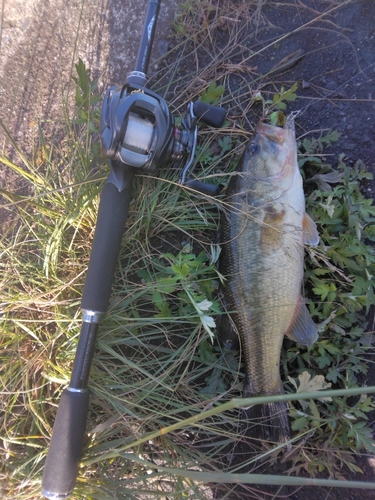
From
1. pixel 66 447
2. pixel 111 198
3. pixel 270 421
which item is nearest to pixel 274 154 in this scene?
pixel 111 198

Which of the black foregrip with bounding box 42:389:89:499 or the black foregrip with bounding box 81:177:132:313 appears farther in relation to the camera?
the black foregrip with bounding box 81:177:132:313

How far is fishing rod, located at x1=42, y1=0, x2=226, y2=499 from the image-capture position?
171cm

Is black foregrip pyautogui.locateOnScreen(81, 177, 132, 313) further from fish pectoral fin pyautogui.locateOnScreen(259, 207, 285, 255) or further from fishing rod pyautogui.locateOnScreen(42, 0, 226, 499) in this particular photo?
fish pectoral fin pyautogui.locateOnScreen(259, 207, 285, 255)

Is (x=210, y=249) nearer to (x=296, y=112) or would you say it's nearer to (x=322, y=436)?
(x=296, y=112)

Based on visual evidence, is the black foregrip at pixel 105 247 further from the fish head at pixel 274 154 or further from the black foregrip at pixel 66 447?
the fish head at pixel 274 154

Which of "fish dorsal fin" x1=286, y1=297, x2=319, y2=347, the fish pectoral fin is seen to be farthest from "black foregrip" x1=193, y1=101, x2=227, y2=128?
"fish dorsal fin" x1=286, y1=297, x2=319, y2=347

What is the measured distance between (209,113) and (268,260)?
919 millimetres

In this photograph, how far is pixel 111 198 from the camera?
73.9 inches

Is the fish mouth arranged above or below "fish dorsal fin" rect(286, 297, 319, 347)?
above

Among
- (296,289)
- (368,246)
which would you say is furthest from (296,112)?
(296,289)

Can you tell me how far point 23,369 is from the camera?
2127mm

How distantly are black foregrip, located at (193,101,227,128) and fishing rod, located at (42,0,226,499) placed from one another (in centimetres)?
14

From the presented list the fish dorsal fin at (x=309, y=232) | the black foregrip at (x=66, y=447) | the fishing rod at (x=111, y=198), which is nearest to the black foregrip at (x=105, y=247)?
the fishing rod at (x=111, y=198)

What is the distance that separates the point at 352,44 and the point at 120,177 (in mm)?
1771
